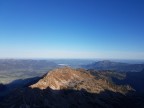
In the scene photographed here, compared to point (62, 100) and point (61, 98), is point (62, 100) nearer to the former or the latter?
point (62, 100)

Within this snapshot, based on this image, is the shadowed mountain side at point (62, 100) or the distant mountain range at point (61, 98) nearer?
the shadowed mountain side at point (62, 100)

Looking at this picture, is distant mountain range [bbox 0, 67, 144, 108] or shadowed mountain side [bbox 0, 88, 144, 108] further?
distant mountain range [bbox 0, 67, 144, 108]

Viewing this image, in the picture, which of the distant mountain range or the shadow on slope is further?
the distant mountain range

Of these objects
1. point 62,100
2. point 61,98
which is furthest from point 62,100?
point 61,98

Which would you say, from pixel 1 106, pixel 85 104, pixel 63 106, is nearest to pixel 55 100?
pixel 63 106

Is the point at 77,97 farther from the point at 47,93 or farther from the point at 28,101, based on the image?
the point at 28,101

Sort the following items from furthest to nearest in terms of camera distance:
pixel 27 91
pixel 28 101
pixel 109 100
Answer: pixel 109 100, pixel 27 91, pixel 28 101

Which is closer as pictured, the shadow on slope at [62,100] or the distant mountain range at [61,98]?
the shadow on slope at [62,100]
